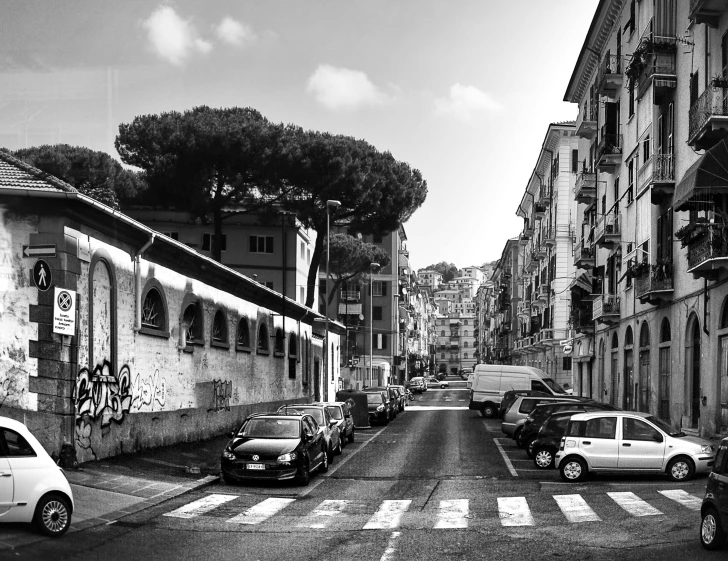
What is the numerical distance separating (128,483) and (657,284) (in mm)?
20085

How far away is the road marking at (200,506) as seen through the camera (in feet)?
49.0

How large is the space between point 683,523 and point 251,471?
864 centimetres

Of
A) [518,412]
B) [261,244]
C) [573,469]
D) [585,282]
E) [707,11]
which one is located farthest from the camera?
[261,244]

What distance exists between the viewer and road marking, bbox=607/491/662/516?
14668 mm

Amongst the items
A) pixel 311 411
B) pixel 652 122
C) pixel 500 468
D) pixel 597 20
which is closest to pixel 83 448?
pixel 311 411

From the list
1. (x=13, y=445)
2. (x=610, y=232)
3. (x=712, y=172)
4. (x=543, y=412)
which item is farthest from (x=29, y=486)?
(x=610, y=232)

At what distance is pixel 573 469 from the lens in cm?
1906

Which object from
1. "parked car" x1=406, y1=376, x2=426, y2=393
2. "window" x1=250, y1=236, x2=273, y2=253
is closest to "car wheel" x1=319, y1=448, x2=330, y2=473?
"window" x1=250, y1=236, x2=273, y2=253

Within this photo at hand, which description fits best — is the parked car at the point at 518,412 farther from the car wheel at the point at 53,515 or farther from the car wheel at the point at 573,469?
the car wheel at the point at 53,515

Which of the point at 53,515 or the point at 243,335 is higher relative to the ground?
the point at 243,335

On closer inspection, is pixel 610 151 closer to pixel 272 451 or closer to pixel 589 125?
pixel 589 125

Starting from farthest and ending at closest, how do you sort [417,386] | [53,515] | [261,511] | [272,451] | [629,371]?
1. [417,386]
2. [629,371]
3. [272,451]
4. [261,511]
5. [53,515]

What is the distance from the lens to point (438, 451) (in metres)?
27.1

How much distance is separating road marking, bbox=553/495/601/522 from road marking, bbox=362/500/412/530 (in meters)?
2.67
